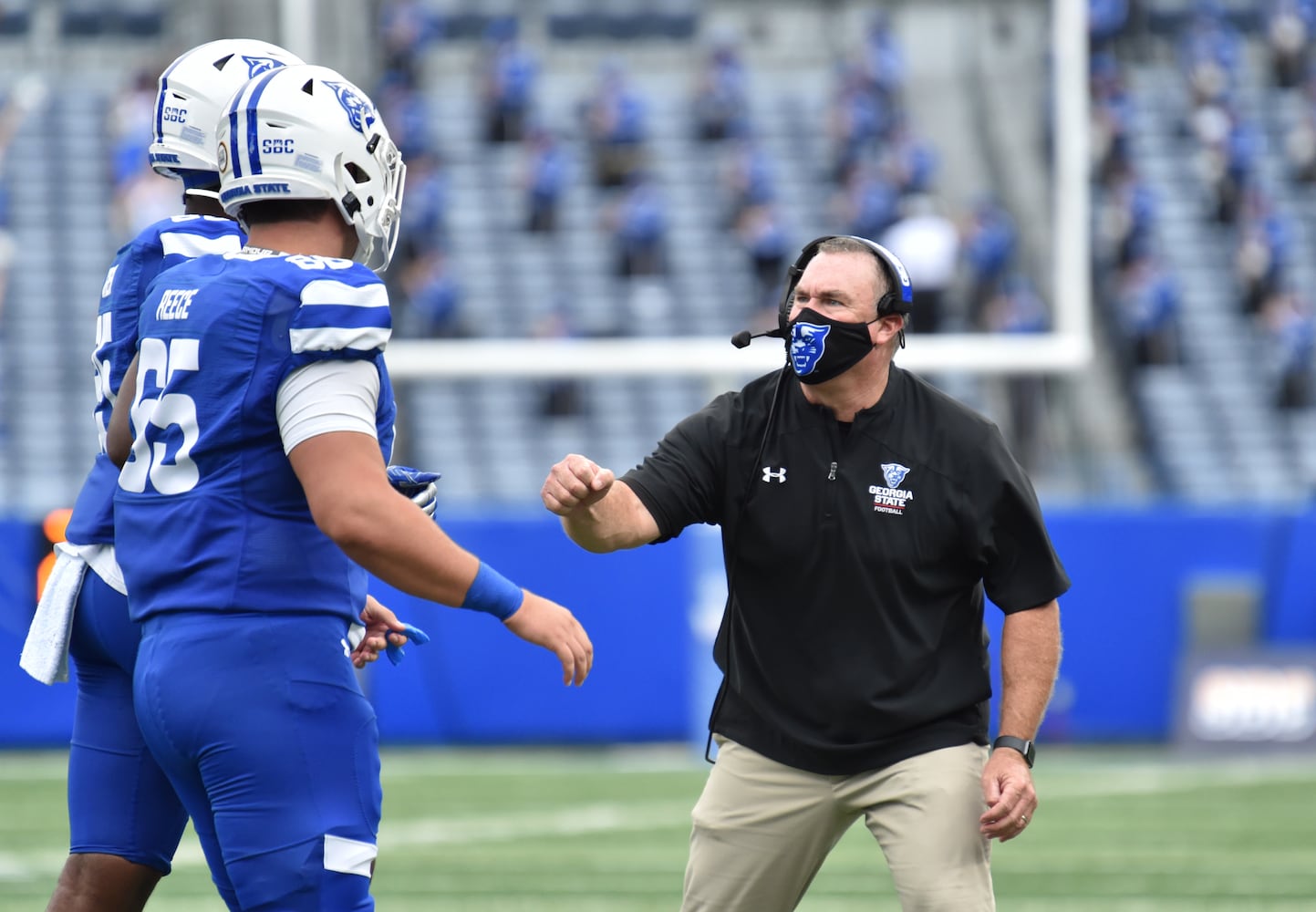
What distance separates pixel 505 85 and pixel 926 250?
2.47 meters

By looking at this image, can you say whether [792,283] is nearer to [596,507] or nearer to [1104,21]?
[596,507]

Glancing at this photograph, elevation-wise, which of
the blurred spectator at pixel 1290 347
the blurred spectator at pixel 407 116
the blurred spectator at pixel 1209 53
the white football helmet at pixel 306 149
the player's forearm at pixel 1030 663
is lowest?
the blurred spectator at pixel 1290 347

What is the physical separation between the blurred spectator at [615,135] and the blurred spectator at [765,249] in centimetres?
70

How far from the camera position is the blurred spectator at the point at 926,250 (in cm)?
1172

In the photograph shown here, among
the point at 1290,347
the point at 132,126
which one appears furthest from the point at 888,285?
the point at 1290,347

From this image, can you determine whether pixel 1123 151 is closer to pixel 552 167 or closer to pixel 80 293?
pixel 552 167

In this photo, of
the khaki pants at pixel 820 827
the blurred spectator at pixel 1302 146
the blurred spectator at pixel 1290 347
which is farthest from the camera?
the blurred spectator at pixel 1290 347

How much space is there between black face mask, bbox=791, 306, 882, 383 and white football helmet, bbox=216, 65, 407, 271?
3.67ft

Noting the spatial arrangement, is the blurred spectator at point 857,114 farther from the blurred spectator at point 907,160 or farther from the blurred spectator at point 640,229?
the blurred spectator at point 640,229

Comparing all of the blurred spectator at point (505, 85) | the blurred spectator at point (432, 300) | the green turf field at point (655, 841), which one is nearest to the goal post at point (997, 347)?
the blurred spectator at point (432, 300)

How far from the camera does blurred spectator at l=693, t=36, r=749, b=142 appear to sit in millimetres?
11766

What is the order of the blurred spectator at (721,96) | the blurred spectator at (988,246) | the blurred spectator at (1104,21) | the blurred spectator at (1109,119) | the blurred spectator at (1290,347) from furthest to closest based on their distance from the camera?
the blurred spectator at (1290,347)
the blurred spectator at (1109,119)
the blurred spectator at (1104,21)
the blurred spectator at (988,246)
the blurred spectator at (721,96)

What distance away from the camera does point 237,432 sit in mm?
3457

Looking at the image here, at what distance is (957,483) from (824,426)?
310mm
